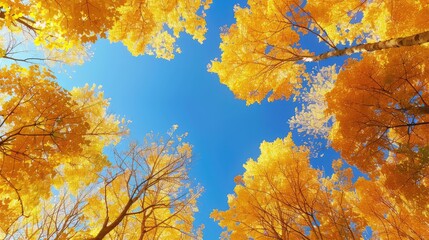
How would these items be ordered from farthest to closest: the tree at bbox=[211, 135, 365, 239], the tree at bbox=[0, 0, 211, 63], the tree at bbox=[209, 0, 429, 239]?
the tree at bbox=[211, 135, 365, 239] → the tree at bbox=[209, 0, 429, 239] → the tree at bbox=[0, 0, 211, 63]

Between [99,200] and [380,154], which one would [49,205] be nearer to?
[99,200]

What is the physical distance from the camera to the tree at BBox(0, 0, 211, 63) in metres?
3.53

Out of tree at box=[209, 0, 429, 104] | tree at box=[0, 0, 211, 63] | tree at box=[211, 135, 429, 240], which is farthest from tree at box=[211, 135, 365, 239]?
tree at box=[0, 0, 211, 63]

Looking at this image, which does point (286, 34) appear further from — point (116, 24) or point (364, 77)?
point (116, 24)

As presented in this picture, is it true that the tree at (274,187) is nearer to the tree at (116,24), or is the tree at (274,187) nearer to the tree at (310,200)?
the tree at (310,200)

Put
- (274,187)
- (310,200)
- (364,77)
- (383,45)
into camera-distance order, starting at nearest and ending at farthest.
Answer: (383,45), (364,77), (310,200), (274,187)

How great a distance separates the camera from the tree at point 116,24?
353 centimetres

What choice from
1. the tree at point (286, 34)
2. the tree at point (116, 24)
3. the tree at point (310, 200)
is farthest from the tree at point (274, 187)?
the tree at point (116, 24)

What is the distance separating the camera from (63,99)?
13.1 ft

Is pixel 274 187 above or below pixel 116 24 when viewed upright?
below

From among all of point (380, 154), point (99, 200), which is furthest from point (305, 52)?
point (99, 200)

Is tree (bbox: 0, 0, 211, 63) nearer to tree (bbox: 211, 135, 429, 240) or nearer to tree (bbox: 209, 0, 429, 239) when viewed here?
tree (bbox: 209, 0, 429, 239)

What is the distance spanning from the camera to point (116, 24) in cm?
649

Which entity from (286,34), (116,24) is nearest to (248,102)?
(286,34)
